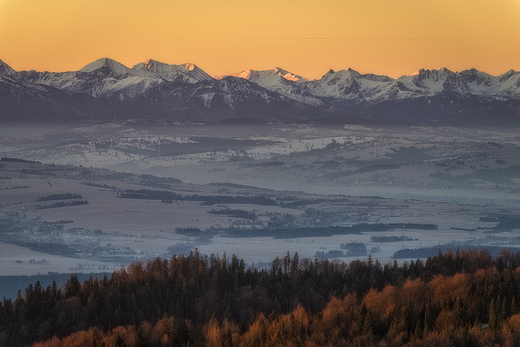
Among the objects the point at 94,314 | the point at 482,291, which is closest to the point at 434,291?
the point at 482,291

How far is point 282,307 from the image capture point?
132125 millimetres

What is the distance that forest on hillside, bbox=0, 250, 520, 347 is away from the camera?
10425 cm

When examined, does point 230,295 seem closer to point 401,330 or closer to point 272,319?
point 272,319

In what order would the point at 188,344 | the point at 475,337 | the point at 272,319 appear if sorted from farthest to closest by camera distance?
1. the point at 272,319
2. the point at 188,344
3. the point at 475,337

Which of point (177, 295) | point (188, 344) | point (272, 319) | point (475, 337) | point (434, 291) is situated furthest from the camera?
point (177, 295)

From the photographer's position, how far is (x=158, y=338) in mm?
110500

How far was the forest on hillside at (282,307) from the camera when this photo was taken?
10425 cm

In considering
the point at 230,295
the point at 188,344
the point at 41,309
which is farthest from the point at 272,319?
the point at 41,309

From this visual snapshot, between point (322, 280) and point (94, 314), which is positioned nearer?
point (94, 314)

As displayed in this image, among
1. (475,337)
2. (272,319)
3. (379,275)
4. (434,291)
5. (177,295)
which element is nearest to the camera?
(475,337)

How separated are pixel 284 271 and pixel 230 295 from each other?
1965 centimetres

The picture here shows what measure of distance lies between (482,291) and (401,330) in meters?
21.0

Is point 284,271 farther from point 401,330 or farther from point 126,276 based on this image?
point 401,330

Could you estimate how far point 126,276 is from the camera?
488 ft
